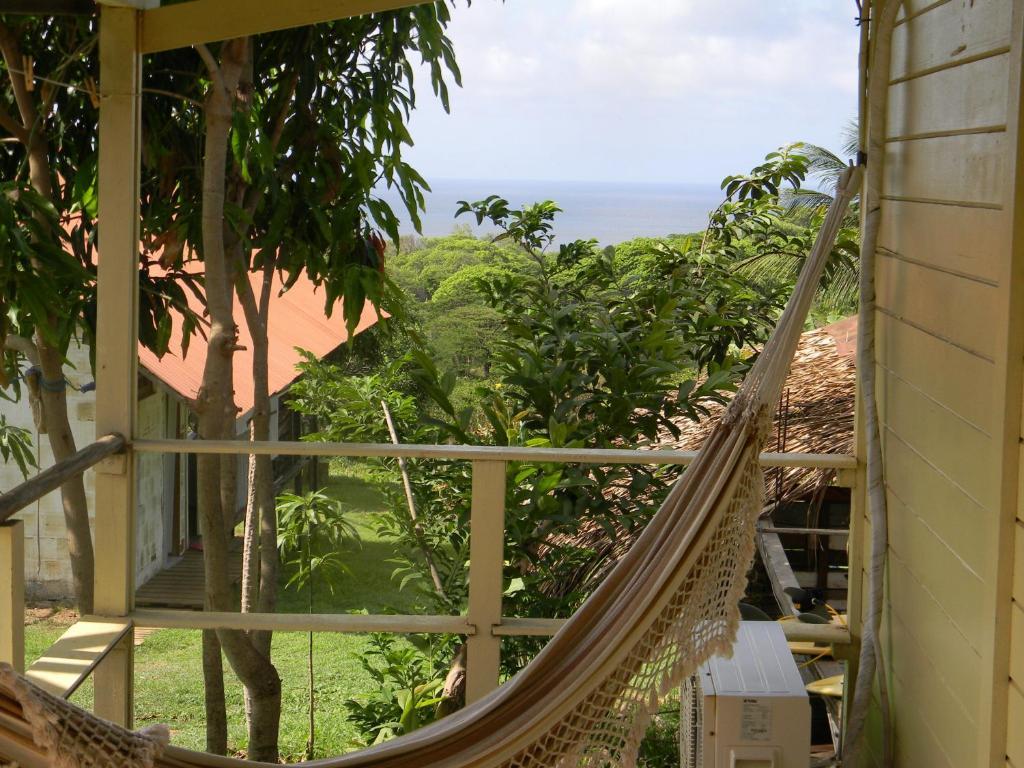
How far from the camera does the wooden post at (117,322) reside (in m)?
2.29

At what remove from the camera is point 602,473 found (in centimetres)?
317

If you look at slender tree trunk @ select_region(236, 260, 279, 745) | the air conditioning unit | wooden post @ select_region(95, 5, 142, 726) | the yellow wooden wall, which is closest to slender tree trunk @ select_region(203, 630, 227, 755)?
slender tree trunk @ select_region(236, 260, 279, 745)

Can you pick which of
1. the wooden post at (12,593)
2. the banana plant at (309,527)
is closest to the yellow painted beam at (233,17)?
the wooden post at (12,593)

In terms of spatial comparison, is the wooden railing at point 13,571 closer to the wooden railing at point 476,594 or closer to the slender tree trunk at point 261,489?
the wooden railing at point 476,594

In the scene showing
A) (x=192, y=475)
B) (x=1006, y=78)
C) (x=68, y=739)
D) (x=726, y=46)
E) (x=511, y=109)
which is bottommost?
(x=192, y=475)

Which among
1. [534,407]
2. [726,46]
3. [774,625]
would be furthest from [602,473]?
[726,46]

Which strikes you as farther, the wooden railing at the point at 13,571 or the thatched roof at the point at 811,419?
the thatched roof at the point at 811,419

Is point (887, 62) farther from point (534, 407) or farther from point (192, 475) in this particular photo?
point (192, 475)

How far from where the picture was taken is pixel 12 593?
71.3 inches

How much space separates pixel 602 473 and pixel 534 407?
271 millimetres

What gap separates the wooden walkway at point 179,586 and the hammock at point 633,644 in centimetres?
579

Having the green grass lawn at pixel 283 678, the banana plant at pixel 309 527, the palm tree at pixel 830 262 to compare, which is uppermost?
the palm tree at pixel 830 262

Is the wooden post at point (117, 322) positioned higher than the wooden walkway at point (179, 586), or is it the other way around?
the wooden post at point (117, 322)

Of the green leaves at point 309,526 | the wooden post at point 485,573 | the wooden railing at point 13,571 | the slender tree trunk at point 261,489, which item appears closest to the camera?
the wooden railing at point 13,571
